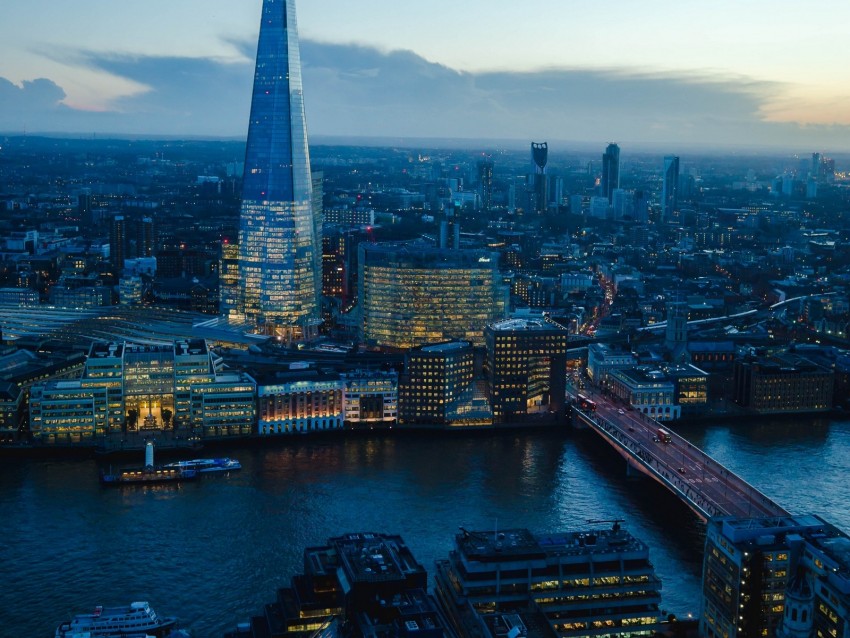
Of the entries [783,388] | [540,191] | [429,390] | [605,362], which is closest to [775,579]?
[429,390]

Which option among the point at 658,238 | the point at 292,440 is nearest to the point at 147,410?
the point at 292,440

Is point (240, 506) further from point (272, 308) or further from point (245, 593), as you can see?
point (272, 308)

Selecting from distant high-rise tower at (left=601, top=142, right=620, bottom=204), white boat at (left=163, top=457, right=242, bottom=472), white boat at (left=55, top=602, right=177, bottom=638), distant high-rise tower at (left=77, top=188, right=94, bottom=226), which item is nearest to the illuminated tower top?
white boat at (left=163, top=457, right=242, bottom=472)

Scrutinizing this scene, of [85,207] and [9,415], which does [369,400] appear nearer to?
[9,415]

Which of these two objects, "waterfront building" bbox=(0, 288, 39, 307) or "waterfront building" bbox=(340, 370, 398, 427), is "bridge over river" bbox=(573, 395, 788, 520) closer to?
"waterfront building" bbox=(340, 370, 398, 427)

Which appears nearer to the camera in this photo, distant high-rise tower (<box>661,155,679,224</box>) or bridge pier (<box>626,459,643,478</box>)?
bridge pier (<box>626,459,643,478</box>)
